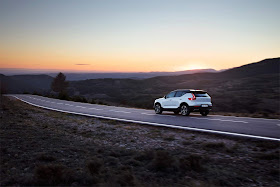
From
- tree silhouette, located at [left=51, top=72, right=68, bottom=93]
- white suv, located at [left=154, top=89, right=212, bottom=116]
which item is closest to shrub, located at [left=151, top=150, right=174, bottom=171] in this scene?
white suv, located at [left=154, top=89, right=212, bottom=116]

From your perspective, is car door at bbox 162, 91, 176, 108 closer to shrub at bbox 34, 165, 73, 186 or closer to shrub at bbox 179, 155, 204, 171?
shrub at bbox 179, 155, 204, 171

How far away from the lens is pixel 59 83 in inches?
4818

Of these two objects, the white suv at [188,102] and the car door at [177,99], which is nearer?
the white suv at [188,102]

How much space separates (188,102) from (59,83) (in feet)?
374

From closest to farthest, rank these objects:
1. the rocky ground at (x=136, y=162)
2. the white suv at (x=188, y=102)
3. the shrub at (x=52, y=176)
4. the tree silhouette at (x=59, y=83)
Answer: the shrub at (x=52, y=176)
the rocky ground at (x=136, y=162)
the white suv at (x=188, y=102)
the tree silhouette at (x=59, y=83)

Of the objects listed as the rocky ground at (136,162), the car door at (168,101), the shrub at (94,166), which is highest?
the car door at (168,101)

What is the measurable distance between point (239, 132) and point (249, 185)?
5.63m

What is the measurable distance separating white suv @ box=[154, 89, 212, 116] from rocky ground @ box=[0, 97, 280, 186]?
733cm

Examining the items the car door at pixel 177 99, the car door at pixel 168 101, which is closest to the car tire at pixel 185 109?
the car door at pixel 177 99

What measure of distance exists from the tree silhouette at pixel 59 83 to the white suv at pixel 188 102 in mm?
110740

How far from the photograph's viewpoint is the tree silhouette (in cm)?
12172

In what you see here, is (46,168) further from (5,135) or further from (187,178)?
(5,135)

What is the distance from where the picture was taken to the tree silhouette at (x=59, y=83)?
12172 centimetres

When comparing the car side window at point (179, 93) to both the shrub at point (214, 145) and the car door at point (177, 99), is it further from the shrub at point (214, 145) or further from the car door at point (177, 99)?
the shrub at point (214, 145)
